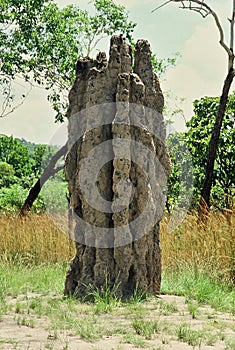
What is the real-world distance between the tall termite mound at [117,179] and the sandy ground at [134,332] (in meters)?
0.74

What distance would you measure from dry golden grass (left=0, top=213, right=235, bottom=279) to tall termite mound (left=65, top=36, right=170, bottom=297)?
4.76 feet

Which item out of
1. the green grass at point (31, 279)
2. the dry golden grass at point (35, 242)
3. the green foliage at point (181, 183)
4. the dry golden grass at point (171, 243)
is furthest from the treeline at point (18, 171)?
the green grass at point (31, 279)

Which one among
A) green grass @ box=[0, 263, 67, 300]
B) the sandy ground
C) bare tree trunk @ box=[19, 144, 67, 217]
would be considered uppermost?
bare tree trunk @ box=[19, 144, 67, 217]

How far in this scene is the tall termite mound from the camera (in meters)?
7.62

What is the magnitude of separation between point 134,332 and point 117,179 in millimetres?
2244

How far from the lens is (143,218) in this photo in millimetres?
7738

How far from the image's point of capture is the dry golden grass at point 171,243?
9.07m

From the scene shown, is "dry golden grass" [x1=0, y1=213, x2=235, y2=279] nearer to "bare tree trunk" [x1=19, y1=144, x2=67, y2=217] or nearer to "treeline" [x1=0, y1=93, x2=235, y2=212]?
"bare tree trunk" [x1=19, y1=144, x2=67, y2=217]

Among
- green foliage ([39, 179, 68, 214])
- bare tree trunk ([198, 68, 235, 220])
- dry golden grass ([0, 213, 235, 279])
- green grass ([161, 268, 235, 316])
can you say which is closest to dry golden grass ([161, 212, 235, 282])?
dry golden grass ([0, 213, 235, 279])

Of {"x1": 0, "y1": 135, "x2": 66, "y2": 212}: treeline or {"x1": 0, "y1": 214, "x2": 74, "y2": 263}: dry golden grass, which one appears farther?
{"x1": 0, "y1": 135, "x2": 66, "y2": 212}: treeline

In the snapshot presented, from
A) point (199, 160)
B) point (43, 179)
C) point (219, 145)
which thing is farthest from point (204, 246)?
point (43, 179)

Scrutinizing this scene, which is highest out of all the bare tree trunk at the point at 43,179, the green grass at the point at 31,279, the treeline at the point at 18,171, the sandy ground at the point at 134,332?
the treeline at the point at 18,171

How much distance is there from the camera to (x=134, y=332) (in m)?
5.83

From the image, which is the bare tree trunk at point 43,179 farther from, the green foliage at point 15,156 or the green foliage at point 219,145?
the green foliage at point 15,156
